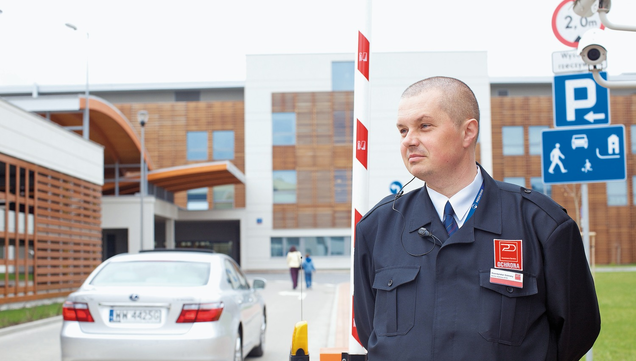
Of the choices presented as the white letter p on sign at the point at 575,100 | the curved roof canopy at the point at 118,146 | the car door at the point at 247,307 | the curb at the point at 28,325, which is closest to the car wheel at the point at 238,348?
the car door at the point at 247,307

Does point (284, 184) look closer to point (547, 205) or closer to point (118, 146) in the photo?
point (118, 146)

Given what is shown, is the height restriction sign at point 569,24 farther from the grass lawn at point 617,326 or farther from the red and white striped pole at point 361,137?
the grass lawn at point 617,326

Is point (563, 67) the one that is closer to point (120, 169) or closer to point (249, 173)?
point (120, 169)

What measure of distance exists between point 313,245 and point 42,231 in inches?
1138

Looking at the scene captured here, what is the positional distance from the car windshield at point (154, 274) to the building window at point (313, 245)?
1577 inches

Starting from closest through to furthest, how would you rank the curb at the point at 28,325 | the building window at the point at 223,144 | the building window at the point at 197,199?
the curb at the point at 28,325 → the building window at the point at 223,144 → the building window at the point at 197,199

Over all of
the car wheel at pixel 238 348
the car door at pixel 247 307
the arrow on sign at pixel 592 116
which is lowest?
the car wheel at pixel 238 348

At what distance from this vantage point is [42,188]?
68.5 ft

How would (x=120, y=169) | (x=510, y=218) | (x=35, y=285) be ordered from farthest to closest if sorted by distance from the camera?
(x=120, y=169) < (x=35, y=285) < (x=510, y=218)

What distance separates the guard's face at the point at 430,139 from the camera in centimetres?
228

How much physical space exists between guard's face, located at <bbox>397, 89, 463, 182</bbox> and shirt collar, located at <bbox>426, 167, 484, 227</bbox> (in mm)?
71

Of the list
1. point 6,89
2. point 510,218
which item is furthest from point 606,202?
point 510,218

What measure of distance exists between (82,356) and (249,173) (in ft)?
135

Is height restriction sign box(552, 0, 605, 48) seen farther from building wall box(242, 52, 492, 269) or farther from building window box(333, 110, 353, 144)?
building window box(333, 110, 353, 144)
